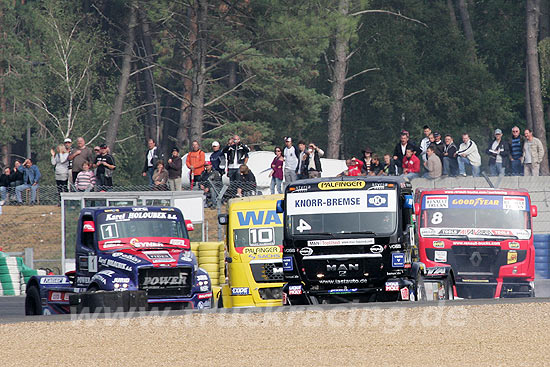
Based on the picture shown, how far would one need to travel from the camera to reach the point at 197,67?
43.6m

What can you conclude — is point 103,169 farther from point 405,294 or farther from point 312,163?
point 405,294

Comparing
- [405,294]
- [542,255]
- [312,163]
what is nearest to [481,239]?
[405,294]

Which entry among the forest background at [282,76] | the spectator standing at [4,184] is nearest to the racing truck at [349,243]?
the spectator standing at [4,184]

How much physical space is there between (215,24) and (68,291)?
3282cm

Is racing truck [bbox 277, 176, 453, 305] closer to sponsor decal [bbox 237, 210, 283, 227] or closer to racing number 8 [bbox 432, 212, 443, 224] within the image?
sponsor decal [bbox 237, 210, 283, 227]

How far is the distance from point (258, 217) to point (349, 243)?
9.09ft

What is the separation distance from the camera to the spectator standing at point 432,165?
27875 millimetres

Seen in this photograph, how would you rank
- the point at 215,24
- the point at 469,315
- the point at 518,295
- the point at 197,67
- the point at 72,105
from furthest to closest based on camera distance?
the point at 72,105 < the point at 215,24 < the point at 197,67 < the point at 518,295 < the point at 469,315

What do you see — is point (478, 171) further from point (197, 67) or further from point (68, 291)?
point (197, 67)

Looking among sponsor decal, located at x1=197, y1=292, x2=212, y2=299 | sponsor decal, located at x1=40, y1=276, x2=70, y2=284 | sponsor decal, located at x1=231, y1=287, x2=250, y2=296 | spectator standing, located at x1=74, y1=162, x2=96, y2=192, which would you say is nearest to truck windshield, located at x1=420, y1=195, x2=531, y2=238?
sponsor decal, located at x1=231, y1=287, x2=250, y2=296

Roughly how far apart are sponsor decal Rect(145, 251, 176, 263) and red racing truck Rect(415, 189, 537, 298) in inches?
227

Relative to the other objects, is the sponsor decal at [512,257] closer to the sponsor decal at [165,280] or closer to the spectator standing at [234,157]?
the sponsor decal at [165,280]

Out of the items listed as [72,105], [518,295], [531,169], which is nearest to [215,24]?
[72,105]

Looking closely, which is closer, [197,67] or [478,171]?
[478,171]
